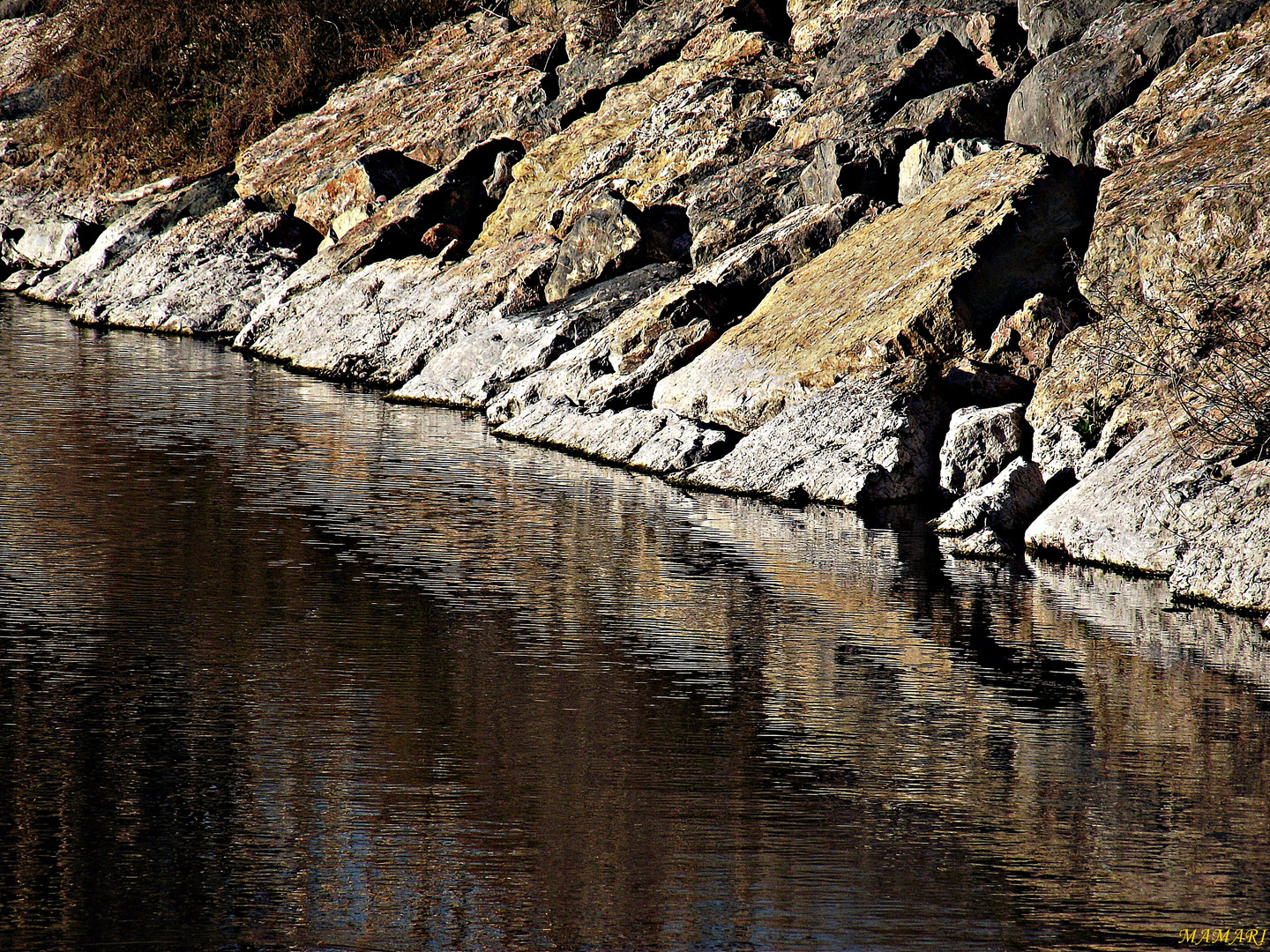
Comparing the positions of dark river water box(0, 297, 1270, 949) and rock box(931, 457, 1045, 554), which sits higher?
rock box(931, 457, 1045, 554)

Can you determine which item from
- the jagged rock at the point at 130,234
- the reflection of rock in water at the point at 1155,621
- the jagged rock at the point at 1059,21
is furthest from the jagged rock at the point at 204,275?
the reflection of rock in water at the point at 1155,621

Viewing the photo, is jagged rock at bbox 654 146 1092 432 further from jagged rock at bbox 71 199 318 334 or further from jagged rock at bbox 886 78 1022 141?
jagged rock at bbox 71 199 318 334

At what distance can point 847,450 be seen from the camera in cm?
1350

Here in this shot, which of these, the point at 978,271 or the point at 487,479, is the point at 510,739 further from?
the point at 978,271

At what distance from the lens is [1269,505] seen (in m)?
10.0

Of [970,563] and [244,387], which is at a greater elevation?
[244,387]

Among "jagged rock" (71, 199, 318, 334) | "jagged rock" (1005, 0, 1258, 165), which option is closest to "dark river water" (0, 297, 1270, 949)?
"jagged rock" (1005, 0, 1258, 165)

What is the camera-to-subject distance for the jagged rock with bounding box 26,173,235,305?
91.8 feet

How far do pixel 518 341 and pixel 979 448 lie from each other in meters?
7.32

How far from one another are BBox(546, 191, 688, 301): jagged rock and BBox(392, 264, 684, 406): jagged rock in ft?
0.97

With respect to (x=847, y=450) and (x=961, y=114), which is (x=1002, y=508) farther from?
(x=961, y=114)

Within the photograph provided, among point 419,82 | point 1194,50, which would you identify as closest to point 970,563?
point 1194,50

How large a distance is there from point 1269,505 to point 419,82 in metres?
23.6

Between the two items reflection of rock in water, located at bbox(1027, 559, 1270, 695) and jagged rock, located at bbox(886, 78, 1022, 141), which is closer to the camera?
reflection of rock in water, located at bbox(1027, 559, 1270, 695)
